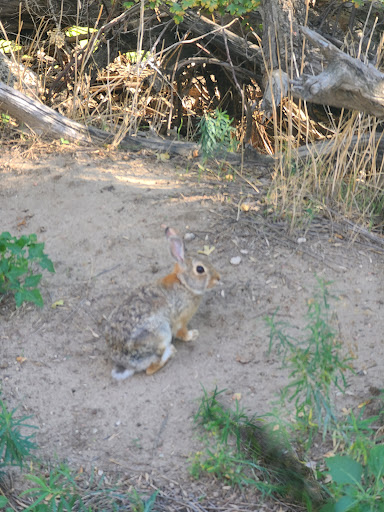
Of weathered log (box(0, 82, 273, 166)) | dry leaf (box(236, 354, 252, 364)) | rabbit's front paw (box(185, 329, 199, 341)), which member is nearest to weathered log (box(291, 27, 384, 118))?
weathered log (box(0, 82, 273, 166))

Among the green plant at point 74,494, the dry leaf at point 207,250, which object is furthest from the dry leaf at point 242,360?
the green plant at point 74,494

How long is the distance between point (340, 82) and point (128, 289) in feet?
8.63

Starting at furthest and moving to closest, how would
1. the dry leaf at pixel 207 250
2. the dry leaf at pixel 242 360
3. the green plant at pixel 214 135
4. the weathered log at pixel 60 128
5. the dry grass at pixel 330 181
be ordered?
the weathered log at pixel 60 128 < the green plant at pixel 214 135 < the dry grass at pixel 330 181 < the dry leaf at pixel 207 250 < the dry leaf at pixel 242 360

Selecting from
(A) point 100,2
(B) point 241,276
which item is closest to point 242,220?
(B) point 241,276

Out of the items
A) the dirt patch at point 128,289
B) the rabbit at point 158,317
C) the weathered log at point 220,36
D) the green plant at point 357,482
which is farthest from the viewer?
the weathered log at point 220,36

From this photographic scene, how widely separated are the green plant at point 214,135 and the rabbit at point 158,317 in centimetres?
210

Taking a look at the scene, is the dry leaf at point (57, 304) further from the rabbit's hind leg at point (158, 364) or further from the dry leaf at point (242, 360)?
the dry leaf at point (242, 360)

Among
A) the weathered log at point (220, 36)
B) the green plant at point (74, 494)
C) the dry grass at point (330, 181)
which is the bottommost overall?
the green plant at point (74, 494)

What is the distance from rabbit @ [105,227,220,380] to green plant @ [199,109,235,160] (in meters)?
2.10

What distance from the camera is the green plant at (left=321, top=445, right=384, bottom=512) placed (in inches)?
130

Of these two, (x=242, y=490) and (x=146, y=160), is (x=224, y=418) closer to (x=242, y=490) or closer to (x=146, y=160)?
(x=242, y=490)

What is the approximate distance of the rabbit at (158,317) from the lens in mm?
4828

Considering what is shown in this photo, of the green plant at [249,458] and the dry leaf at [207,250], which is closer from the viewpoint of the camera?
the green plant at [249,458]

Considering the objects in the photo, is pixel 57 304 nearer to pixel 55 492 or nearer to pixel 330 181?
pixel 55 492
